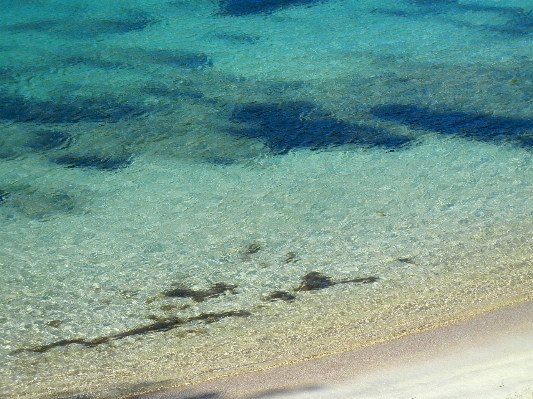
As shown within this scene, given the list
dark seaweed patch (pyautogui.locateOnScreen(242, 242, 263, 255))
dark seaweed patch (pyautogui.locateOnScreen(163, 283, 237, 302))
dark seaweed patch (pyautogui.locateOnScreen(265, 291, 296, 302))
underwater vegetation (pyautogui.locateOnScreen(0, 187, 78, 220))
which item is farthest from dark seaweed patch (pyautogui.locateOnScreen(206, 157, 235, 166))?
dark seaweed patch (pyautogui.locateOnScreen(265, 291, 296, 302))

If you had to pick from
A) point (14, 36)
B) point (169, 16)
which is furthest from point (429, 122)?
point (14, 36)

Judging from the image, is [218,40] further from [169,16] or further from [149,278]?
[149,278]

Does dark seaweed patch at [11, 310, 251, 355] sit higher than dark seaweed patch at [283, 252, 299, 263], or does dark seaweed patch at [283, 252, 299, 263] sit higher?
dark seaweed patch at [283, 252, 299, 263]

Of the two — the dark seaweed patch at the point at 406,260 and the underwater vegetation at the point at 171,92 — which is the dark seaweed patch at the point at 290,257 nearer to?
the dark seaweed patch at the point at 406,260

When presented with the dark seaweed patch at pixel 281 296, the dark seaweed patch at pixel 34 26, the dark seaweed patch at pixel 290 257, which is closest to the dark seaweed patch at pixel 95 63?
the dark seaweed patch at pixel 34 26

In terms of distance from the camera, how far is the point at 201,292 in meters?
5.34

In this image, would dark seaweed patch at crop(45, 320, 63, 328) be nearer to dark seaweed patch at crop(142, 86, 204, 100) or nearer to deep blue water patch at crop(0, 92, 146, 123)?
deep blue water patch at crop(0, 92, 146, 123)

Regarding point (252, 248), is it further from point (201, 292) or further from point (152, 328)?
point (152, 328)

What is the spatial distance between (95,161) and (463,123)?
13.5 feet

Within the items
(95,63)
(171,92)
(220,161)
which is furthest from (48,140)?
(95,63)

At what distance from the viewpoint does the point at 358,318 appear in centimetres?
489

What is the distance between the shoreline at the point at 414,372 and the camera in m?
4.06

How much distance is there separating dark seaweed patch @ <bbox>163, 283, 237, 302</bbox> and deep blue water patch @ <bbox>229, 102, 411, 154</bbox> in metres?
2.49

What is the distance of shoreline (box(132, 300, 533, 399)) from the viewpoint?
13.3ft
